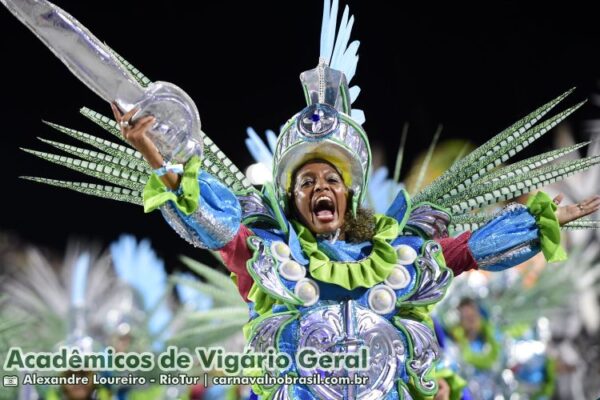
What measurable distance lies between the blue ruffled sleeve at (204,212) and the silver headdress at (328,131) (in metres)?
0.47

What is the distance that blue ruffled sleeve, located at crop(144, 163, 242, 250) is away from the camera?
3.88 m

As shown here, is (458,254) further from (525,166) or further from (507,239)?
(525,166)

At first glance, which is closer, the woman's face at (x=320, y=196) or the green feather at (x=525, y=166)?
the woman's face at (x=320, y=196)

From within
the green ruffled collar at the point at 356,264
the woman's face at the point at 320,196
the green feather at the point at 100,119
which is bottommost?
the green ruffled collar at the point at 356,264

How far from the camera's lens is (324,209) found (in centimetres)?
446

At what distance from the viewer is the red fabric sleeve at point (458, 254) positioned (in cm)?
451

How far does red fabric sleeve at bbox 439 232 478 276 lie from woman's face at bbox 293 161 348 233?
0.44 m

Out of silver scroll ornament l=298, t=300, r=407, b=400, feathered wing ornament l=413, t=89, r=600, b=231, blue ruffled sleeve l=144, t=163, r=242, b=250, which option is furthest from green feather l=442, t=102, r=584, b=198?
blue ruffled sleeve l=144, t=163, r=242, b=250

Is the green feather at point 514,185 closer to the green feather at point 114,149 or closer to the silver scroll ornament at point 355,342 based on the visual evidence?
the silver scroll ornament at point 355,342

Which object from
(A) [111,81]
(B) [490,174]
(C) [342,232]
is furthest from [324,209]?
(A) [111,81]

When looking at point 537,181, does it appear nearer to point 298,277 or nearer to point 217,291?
point 298,277

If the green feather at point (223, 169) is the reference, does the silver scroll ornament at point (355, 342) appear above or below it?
below

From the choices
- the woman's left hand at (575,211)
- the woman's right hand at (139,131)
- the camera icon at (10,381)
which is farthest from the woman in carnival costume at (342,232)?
the camera icon at (10,381)

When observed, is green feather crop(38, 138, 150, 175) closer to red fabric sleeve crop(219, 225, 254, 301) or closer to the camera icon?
red fabric sleeve crop(219, 225, 254, 301)
